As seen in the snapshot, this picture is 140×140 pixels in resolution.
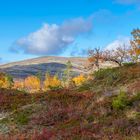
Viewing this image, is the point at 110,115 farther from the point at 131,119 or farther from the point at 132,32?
the point at 132,32

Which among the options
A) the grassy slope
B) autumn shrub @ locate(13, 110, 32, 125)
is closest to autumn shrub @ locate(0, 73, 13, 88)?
the grassy slope

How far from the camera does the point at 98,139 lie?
14.0 m

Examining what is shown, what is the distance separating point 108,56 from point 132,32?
1678cm

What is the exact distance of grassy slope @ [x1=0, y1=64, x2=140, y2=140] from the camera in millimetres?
15492

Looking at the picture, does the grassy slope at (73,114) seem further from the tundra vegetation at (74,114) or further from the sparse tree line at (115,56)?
the sparse tree line at (115,56)

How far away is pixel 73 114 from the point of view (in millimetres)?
19547

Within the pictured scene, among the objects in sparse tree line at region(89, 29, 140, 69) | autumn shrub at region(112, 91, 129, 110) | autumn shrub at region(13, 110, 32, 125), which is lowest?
autumn shrub at region(13, 110, 32, 125)

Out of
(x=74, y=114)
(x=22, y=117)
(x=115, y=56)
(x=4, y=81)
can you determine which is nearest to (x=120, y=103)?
(x=74, y=114)

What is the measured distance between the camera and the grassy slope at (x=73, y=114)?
50.8 feet

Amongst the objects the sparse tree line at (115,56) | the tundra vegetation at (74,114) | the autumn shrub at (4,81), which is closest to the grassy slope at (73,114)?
the tundra vegetation at (74,114)

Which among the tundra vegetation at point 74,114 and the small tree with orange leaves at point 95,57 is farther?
the small tree with orange leaves at point 95,57

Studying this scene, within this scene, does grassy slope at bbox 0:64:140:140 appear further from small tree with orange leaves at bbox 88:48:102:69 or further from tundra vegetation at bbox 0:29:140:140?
small tree with orange leaves at bbox 88:48:102:69

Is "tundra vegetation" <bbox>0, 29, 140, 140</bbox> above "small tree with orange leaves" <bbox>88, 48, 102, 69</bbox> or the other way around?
the other way around

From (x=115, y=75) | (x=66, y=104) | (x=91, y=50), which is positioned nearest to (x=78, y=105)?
(x=66, y=104)
